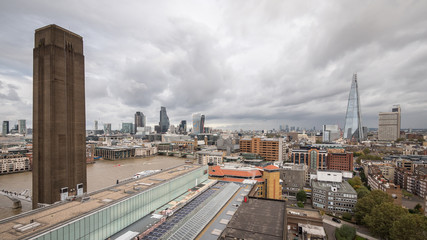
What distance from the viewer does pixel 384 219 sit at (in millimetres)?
19766

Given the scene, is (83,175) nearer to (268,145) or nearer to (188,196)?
(188,196)

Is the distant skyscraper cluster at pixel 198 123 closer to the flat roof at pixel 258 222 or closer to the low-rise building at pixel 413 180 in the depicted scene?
the low-rise building at pixel 413 180

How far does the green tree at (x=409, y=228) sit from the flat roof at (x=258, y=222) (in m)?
10.8

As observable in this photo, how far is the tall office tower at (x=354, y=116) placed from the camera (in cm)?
11036

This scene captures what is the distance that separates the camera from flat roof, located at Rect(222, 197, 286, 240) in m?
11.2

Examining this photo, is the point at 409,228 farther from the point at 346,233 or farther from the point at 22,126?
the point at 22,126

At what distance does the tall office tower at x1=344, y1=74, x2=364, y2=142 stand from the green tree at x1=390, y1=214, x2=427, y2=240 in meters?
111

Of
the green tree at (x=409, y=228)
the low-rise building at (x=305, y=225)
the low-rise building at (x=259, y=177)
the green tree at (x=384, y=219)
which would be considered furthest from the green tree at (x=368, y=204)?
the low-rise building at (x=259, y=177)

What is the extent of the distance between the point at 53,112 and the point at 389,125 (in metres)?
168

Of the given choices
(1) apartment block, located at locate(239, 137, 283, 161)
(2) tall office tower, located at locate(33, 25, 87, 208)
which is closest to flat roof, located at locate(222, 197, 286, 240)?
(2) tall office tower, located at locate(33, 25, 87, 208)

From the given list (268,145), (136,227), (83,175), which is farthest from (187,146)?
(136,227)

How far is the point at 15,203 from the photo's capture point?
2583cm

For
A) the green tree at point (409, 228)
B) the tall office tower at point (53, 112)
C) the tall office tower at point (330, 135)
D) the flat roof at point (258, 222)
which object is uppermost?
the tall office tower at point (53, 112)

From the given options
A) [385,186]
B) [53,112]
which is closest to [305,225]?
[385,186]
